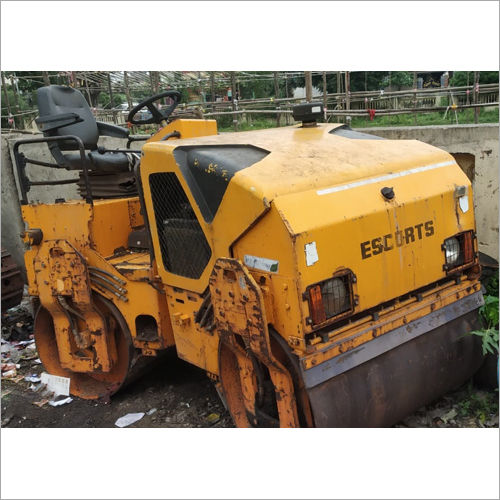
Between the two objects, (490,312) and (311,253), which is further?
(490,312)

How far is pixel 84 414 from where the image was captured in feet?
12.8

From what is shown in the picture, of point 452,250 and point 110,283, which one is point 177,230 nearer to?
point 110,283

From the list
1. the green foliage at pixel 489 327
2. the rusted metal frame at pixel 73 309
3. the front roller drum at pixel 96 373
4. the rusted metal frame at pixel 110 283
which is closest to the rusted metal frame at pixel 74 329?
the rusted metal frame at pixel 73 309

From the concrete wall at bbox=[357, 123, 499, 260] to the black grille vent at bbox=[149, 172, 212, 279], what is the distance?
2952 millimetres

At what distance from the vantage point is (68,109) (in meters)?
4.34

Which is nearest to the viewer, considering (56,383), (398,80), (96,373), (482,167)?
(96,373)

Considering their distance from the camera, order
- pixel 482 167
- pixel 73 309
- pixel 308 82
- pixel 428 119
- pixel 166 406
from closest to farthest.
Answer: pixel 166 406 < pixel 73 309 < pixel 482 167 < pixel 308 82 < pixel 428 119

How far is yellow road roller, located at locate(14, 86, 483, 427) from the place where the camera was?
2.42 m

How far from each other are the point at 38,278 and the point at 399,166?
2712 mm

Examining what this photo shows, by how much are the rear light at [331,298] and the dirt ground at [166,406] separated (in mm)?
965

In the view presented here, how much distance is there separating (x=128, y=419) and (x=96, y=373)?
56cm

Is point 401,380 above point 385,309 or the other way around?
the other way around

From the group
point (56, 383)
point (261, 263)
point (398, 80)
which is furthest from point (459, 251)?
point (398, 80)

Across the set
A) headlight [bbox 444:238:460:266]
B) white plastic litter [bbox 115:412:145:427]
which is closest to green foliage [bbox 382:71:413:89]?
headlight [bbox 444:238:460:266]
